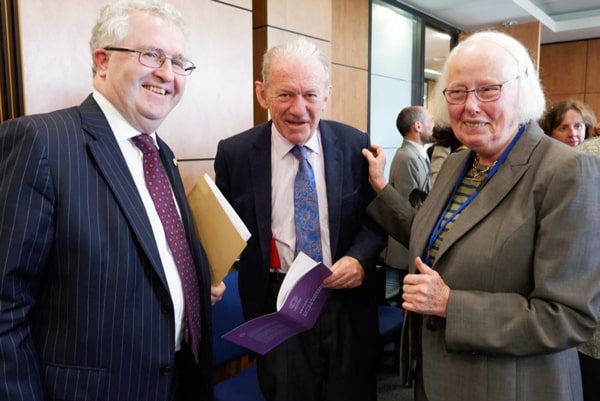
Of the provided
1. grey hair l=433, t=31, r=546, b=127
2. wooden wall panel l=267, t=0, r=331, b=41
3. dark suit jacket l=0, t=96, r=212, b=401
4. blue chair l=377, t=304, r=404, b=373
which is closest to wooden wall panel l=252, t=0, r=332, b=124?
wooden wall panel l=267, t=0, r=331, b=41

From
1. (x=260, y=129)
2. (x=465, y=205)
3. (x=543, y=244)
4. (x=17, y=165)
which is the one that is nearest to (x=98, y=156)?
(x=17, y=165)

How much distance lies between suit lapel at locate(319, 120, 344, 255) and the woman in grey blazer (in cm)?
33

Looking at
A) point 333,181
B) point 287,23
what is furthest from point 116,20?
point 287,23

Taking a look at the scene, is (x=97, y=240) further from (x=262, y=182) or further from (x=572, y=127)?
(x=572, y=127)

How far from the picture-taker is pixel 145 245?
109 cm

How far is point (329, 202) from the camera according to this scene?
5.18 ft

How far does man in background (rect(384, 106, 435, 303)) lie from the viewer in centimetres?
368

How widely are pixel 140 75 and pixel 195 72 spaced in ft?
3.76

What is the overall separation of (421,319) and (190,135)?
147cm

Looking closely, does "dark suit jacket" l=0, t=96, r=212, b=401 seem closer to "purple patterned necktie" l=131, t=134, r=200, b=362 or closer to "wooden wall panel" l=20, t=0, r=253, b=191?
"purple patterned necktie" l=131, t=134, r=200, b=362

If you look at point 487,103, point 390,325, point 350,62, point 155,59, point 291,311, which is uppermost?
point 350,62

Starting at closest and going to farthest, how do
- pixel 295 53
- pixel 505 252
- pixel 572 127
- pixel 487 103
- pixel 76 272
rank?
pixel 76 272 < pixel 505 252 < pixel 487 103 < pixel 295 53 < pixel 572 127

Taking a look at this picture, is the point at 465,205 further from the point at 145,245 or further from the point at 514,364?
the point at 145,245

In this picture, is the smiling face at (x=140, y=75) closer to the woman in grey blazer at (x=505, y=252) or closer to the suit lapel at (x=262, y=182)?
the suit lapel at (x=262, y=182)
